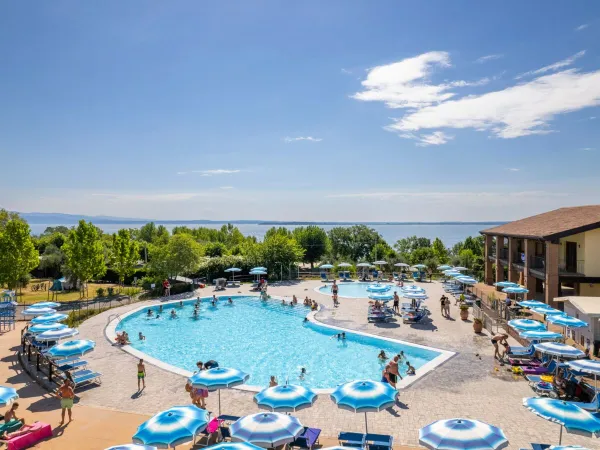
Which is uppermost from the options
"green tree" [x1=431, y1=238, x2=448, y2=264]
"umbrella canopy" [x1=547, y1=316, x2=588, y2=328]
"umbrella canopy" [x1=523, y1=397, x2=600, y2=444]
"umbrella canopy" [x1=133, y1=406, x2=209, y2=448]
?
"green tree" [x1=431, y1=238, x2=448, y2=264]

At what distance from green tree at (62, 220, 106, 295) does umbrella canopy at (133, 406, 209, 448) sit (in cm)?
2769

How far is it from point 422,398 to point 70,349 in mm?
12980

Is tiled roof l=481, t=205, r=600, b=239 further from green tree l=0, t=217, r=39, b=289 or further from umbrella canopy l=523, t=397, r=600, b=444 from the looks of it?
green tree l=0, t=217, r=39, b=289

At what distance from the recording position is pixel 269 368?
61.4ft

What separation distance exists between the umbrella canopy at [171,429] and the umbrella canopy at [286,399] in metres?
1.51

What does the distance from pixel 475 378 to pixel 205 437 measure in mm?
10072

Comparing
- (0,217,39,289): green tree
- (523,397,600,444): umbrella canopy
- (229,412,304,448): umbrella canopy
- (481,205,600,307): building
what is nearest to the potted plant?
(481,205,600,307): building

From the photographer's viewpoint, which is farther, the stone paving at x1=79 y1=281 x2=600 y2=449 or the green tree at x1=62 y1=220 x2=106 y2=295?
the green tree at x1=62 y1=220 x2=106 y2=295

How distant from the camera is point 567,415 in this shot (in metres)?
8.70

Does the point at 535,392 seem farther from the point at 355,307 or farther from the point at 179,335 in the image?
the point at 179,335

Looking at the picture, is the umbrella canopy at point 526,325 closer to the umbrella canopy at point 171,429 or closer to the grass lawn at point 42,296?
the umbrella canopy at point 171,429

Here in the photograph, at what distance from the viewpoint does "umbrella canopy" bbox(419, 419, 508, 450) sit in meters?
7.62

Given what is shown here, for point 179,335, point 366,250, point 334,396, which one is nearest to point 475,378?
point 334,396

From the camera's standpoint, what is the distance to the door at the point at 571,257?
2628 centimetres
